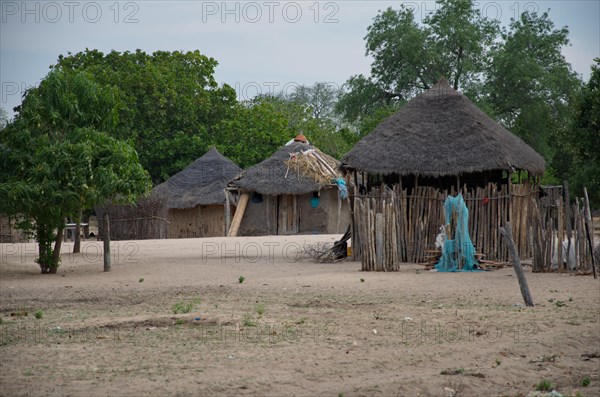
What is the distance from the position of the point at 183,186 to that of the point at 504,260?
64.9 ft

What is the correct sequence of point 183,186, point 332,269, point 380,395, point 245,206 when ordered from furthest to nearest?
point 183,186 < point 245,206 < point 332,269 < point 380,395

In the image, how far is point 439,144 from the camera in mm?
17719

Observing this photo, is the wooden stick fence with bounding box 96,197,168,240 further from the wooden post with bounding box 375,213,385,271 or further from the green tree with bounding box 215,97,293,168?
the wooden post with bounding box 375,213,385,271

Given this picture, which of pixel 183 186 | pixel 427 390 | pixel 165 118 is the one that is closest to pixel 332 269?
pixel 427 390

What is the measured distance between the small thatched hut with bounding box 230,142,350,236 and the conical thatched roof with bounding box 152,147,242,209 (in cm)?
146

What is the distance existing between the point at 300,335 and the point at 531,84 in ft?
103

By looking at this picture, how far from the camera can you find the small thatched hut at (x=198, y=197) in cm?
3284

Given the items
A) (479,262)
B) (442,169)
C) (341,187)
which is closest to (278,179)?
(341,187)

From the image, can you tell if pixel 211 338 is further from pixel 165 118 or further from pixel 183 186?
pixel 165 118

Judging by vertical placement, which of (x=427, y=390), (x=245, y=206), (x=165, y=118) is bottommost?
(x=427, y=390)

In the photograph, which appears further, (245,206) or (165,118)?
(165,118)

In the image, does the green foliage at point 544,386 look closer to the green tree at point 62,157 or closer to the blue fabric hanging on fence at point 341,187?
the green tree at point 62,157

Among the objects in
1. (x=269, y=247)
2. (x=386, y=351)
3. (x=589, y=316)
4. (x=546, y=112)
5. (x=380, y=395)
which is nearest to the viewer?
(x=380, y=395)

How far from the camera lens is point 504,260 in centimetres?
→ 1600
